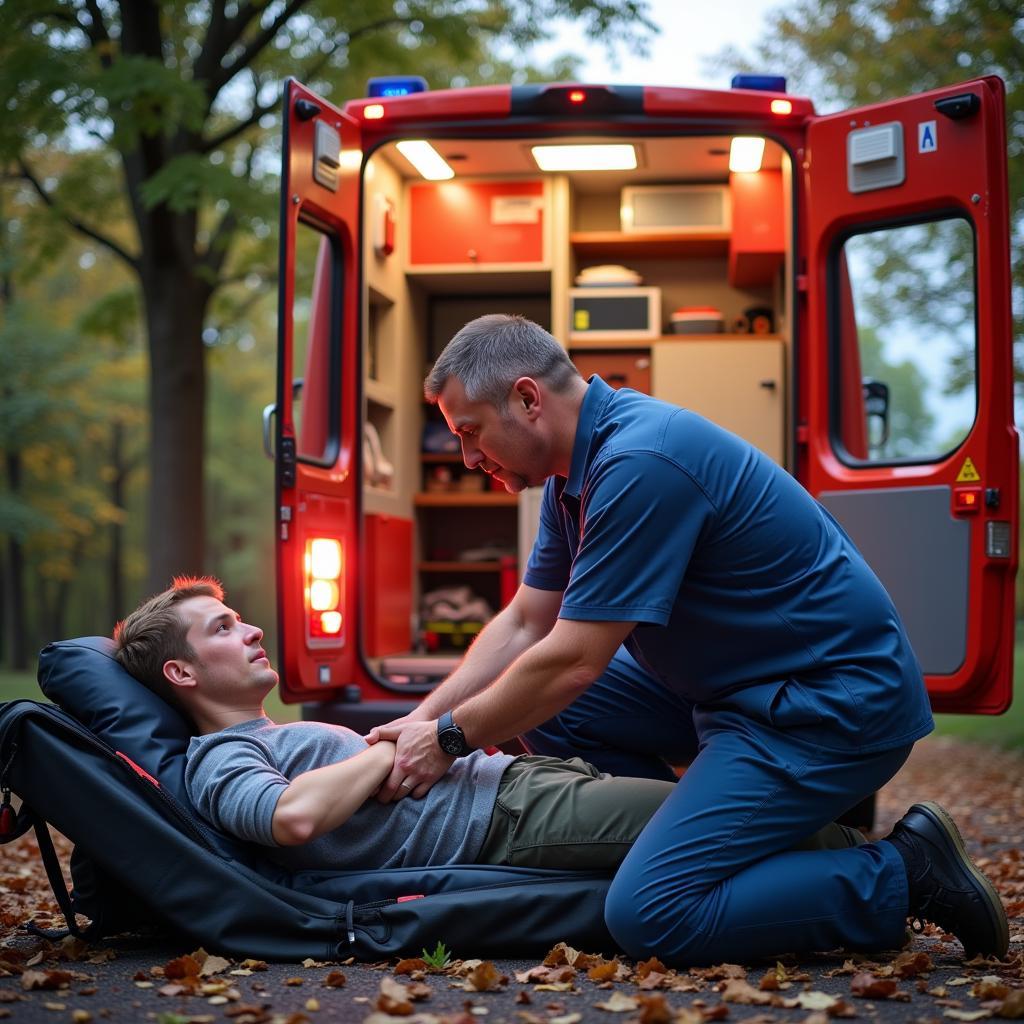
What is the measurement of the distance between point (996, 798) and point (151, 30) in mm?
8031

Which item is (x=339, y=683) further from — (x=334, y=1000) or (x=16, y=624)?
(x=16, y=624)

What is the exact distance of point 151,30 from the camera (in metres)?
9.89

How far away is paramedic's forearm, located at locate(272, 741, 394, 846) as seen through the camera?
3.14 metres

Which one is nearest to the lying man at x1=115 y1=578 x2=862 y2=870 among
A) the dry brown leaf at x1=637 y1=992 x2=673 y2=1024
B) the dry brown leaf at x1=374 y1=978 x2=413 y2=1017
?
the dry brown leaf at x1=374 y1=978 x2=413 y2=1017

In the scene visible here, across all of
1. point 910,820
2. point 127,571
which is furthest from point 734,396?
→ point 127,571

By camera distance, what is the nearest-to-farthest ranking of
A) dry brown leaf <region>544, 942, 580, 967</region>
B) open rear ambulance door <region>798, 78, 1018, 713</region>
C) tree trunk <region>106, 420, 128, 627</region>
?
dry brown leaf <region>544, 942, 580, 967</region>, open rear ambulance door <region>798, 78, 1018, 713</region>, tree trunk <region>106, 420, 128, 627</region>

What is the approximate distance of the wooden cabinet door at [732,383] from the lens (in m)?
6.71

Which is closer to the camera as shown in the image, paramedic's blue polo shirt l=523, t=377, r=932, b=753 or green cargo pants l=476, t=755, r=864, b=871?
paramedic's blue polo shirt l=523, t=377, r=932, b=753

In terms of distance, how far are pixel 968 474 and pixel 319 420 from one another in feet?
8.76

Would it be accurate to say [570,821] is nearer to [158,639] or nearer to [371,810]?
[371,810]

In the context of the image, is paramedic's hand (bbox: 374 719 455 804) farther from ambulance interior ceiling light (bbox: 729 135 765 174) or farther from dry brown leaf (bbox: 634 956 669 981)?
ambulance interior ceiling light (bbox: 729 135 765 174)

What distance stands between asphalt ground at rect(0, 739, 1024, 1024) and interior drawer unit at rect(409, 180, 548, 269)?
467 centimetres

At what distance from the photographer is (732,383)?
6816mm

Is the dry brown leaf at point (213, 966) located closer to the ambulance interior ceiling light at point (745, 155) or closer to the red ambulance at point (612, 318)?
the red ambulance at point (612, 318)
